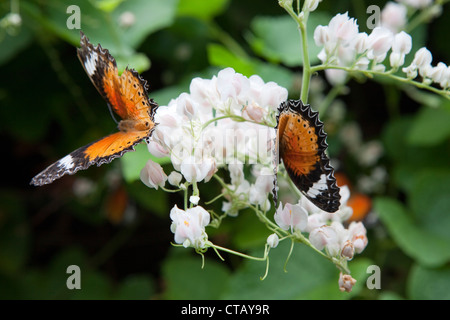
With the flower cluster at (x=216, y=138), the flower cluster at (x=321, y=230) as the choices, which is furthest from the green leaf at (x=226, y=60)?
the flower cluster at (x=321, y=230)

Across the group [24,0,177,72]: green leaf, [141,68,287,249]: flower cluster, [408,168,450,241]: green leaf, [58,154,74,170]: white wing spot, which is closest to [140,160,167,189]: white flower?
[141,68,287,249]: flower cluster

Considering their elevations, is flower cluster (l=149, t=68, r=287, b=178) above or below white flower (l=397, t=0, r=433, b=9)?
below

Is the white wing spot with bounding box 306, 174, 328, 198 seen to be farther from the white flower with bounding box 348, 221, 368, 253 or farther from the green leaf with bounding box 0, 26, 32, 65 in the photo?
the green leaf with bounding box 0, 26, 32, 65

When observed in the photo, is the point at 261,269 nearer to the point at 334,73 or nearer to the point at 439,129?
the point at 334,73

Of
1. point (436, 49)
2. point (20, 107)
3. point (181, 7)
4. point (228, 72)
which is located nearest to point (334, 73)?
point (228, 72)

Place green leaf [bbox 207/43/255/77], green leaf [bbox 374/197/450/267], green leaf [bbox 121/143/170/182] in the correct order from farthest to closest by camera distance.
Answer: green leaf [bbox 207/43/255/77]
green leaf [bbox 374/197/450/267]
green leaf [bbox 121/143/170/182]

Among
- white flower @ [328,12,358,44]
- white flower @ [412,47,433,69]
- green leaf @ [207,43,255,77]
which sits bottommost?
white flower @ [412,47,433,69]

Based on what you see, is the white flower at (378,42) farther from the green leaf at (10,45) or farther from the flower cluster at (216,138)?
the green leaf at (10,45)

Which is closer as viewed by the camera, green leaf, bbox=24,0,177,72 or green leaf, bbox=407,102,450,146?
green leaf, bbox=24,0,177,72

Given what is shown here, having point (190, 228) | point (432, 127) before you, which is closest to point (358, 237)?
point (190, 228)
